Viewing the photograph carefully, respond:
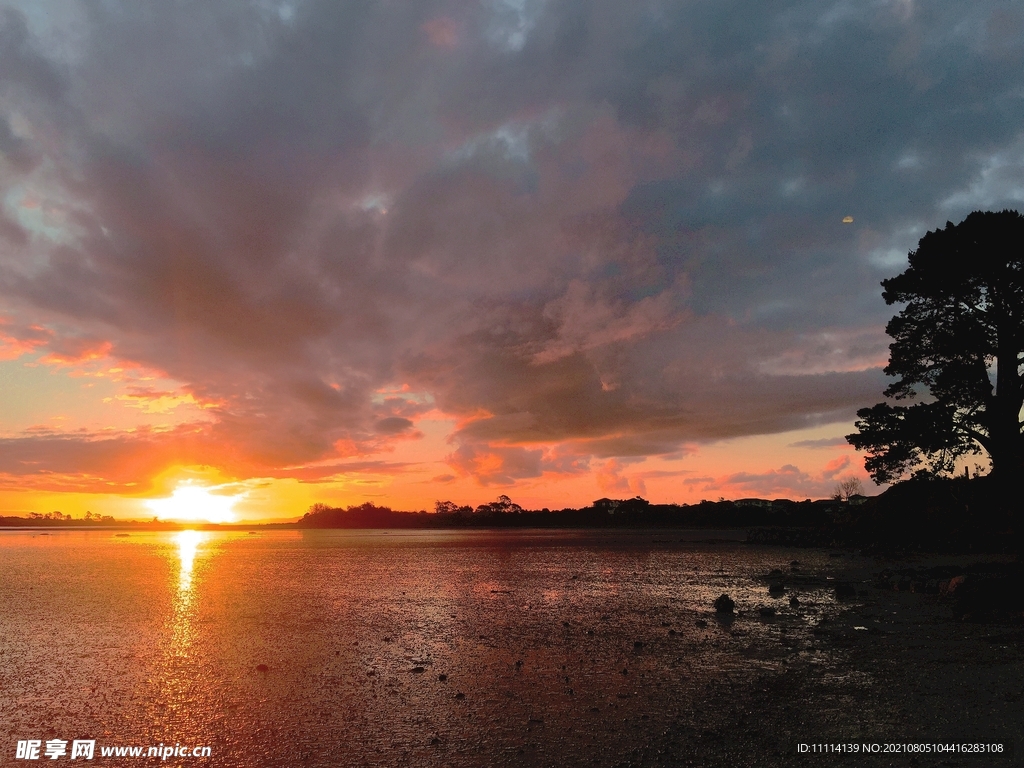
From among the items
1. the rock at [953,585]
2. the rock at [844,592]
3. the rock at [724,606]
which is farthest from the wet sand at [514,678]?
the rock at [953,585]

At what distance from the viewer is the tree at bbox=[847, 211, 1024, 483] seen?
32.1 m

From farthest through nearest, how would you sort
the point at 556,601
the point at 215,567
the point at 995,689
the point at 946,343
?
the point at 215,567 → the point at 946,343 → the point at 556,601 → the point at 995,689

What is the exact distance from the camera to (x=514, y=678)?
13.7 meters

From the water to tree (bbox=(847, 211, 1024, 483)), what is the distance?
40.0 feet

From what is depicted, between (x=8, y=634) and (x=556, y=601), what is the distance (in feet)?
60.7

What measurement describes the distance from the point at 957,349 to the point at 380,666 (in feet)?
109

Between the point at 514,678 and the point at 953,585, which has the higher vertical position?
the point at 953,585

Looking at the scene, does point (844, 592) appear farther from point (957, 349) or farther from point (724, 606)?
point (957, 349)

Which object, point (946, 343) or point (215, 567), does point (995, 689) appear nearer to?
point (946, 343)

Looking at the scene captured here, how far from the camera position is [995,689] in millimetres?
11695

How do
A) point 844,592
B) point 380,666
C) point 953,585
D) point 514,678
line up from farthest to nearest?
point 844,592 < point 953,585 < point 380,666 < point 514,678

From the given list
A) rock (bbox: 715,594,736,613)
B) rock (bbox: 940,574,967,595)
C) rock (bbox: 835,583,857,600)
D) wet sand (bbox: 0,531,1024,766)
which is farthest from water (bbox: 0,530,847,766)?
rock (bbox: 940,574,967,595)

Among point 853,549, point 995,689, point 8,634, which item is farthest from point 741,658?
Result: point 853,549

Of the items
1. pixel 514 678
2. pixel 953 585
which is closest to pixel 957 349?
pixel 953 585
